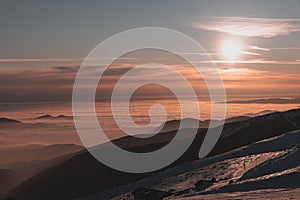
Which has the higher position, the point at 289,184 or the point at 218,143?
the point at 218,143

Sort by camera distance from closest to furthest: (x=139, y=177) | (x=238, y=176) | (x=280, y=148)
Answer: (x=238, y=176)
(x=280, y=148)
(x=139, y=177)

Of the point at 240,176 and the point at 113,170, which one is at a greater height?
the point at 113,170

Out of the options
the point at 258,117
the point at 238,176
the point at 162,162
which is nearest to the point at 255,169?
the point at 238,176

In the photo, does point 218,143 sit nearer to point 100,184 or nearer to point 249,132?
point 249,132

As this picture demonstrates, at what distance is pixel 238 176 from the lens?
29.1 metres

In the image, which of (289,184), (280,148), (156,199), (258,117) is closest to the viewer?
(289,184)

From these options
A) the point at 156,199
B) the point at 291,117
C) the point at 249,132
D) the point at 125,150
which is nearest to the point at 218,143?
the point at 249,132

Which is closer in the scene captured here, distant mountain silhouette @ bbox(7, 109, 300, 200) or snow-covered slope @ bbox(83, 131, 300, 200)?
snow-covered slope @ bbox(83, 131, 300, 200)

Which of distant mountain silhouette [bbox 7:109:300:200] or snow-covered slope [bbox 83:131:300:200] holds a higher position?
distant mountain silhouette [bbox 7:109:300:200]

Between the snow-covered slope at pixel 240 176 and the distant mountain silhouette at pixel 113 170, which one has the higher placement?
the distant mountain silhouette at pixel 113 170

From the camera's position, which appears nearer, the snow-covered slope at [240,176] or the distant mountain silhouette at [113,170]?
the snow-covered slope at [240,176]

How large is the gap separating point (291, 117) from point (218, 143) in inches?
355

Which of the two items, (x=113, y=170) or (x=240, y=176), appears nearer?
(x=240, y=176)

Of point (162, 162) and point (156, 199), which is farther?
point (162, 162)
